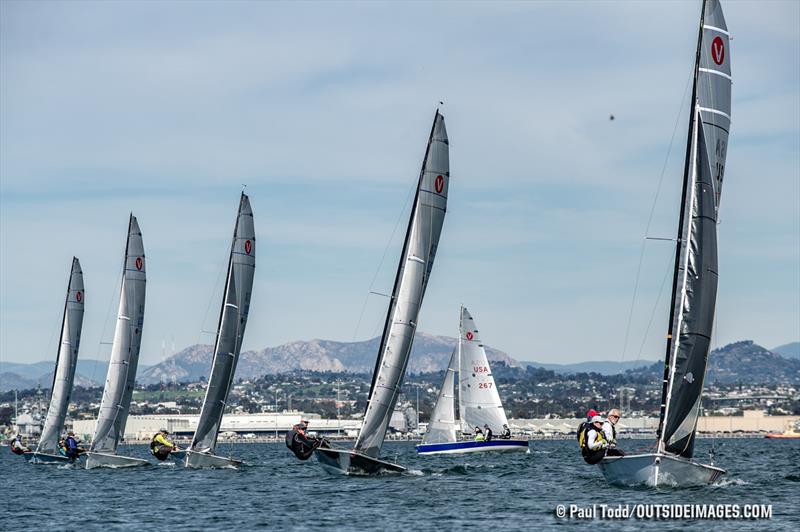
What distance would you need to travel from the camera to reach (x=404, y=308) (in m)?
50.1

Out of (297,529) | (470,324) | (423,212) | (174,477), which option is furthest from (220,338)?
(470,324)

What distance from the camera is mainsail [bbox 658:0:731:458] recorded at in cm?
3888

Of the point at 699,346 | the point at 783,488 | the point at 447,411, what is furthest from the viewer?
the point at 447,411

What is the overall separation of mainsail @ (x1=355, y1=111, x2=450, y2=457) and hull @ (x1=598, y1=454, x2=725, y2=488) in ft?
39.3

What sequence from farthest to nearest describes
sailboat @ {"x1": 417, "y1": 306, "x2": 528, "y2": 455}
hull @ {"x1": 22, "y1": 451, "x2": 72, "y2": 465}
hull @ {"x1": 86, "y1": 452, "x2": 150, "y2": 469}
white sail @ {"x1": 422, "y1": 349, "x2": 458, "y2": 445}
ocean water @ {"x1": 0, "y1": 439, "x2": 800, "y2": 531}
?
sailboat @ {"x1": 417, "y1": 306, "x2": 528, "y2": 455} → white sail @ {"x1": 422, "y1": 349, "x2": 458, "y2": 445} → hull @ {"x1": 22, "y1": 451, "x2": 72, "y2": 465} → hull @ {"x1": 86, "y1": 452, "x2": 150, "y2": 469} → ocean water @ {"x1": 0, "y1": 439, "x2": 800, "y2": 531}

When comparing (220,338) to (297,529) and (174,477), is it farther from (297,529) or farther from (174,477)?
(297,529)

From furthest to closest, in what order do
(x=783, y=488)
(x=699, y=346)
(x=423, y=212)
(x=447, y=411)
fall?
(x=447, y=411), (x=423, y=212), (x=783, y=488), (x=699, y=346)

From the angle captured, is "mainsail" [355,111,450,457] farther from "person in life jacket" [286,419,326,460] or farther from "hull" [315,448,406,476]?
"person in life jacket" [286,419,326,460]

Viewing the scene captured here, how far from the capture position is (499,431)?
89.8 m

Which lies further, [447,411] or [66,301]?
[447,411]

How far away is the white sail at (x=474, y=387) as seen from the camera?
8906 cm

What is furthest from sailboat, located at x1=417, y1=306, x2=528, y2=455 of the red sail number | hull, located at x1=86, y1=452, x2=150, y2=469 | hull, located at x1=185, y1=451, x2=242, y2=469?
the red sail number

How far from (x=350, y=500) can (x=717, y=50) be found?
1847 centimetres

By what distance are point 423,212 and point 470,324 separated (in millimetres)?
40404
